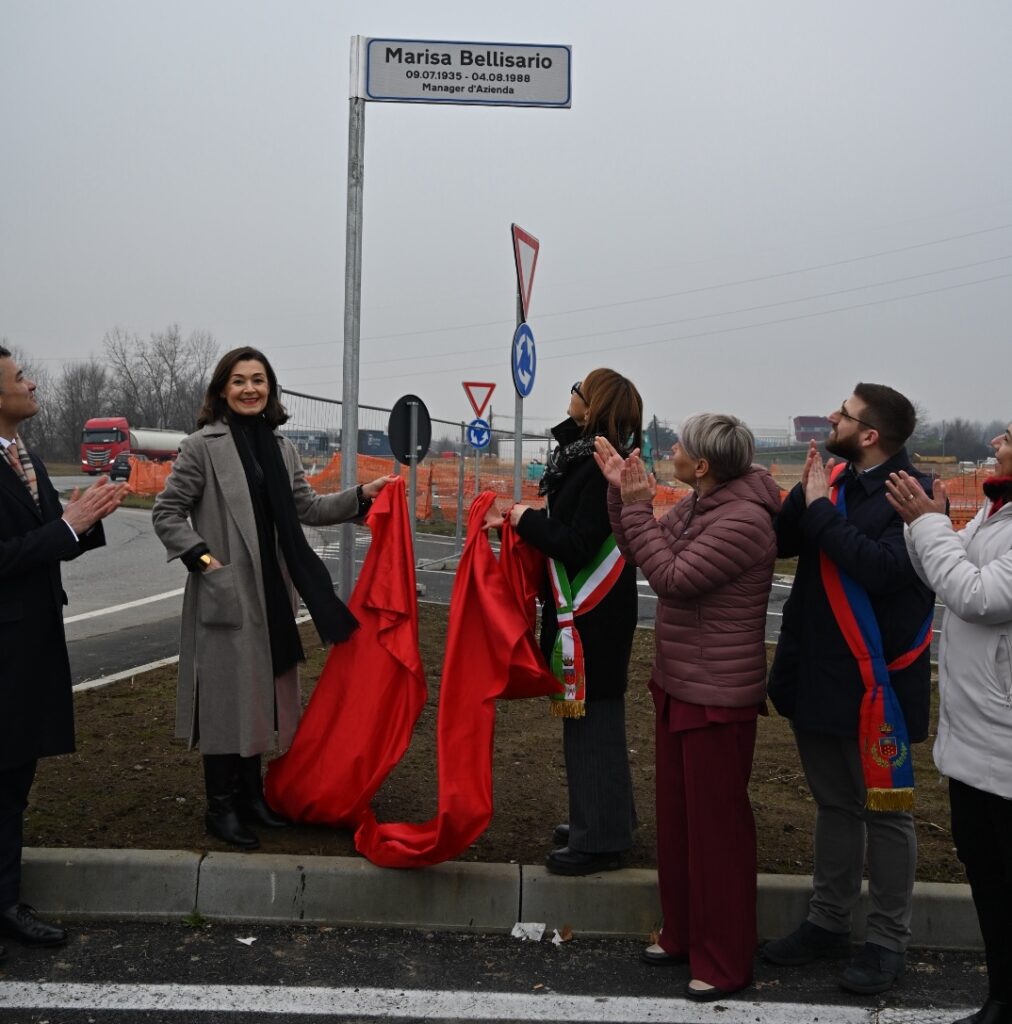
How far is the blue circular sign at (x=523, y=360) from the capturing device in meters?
8.27

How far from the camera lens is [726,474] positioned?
379 centimetres

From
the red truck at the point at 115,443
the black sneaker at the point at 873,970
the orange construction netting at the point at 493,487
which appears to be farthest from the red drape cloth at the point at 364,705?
the red truck at the point at 115,443

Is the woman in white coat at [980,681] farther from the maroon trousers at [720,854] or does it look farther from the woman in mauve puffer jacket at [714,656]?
the maroon trousers at [720,854]

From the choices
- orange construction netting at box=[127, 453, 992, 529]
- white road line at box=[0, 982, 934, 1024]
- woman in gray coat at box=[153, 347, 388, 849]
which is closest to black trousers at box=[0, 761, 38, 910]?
white road line at box=[0, 982, 934, 1024]

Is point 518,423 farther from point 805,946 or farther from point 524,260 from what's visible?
point 805,946

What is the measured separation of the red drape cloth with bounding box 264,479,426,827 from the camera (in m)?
4.61

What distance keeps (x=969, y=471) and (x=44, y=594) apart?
69.9 ft

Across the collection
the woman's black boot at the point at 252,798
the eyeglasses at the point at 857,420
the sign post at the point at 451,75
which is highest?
the sign post at the point at 451,75

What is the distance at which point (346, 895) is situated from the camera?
4.25m

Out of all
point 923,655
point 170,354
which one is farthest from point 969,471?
point 170,354

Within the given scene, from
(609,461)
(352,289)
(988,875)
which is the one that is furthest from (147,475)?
(988,875)

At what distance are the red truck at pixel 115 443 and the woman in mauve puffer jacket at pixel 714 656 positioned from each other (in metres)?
45.1

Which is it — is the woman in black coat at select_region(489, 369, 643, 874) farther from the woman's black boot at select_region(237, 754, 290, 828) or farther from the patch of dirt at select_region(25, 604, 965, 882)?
the woman's black boot at select_region(237, 754, 290, 828)

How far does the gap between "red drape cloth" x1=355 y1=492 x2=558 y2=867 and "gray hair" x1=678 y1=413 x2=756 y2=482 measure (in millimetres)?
912
